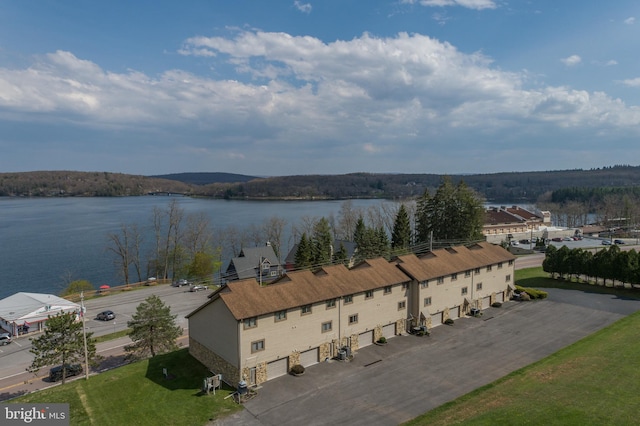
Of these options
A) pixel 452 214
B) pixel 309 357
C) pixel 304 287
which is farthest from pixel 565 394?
pixel 452 214

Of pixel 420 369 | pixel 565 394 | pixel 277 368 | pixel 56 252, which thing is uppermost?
pixel 565 394

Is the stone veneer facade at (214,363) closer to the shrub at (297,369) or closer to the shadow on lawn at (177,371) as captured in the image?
the shadow on lawn at (177,371)

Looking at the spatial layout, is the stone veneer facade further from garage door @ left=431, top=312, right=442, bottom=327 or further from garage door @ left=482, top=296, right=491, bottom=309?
garage door @ left=482, top=296, right=491, bottom=309

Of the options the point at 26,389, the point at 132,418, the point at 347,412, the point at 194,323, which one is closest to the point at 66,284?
the point at 26,389

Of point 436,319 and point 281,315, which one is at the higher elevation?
point 281,315

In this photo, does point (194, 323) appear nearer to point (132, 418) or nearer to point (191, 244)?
point (132, 418)

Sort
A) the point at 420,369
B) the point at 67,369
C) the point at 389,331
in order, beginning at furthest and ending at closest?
the point at 389,331 → the point at 67,369 → the point at 420,369

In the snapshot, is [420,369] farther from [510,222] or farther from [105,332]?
[510,222]
